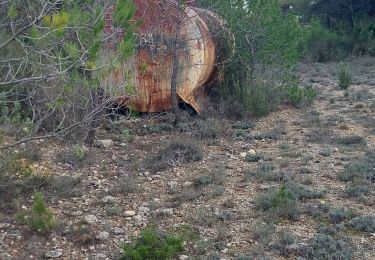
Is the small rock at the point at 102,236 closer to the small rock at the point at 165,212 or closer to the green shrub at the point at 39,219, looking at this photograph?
the green shrub at the point at 39,219

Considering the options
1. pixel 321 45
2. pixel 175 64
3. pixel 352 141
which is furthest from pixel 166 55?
pixel 321 45

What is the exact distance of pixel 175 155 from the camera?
6.79 meters

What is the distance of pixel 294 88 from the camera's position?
9.59m

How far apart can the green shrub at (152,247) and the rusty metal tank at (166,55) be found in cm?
314

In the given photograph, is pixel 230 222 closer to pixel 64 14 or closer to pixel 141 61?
pixel 64 14

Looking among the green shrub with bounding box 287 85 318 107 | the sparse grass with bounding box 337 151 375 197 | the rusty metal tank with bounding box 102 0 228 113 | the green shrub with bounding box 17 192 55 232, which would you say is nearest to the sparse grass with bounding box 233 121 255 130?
the rusty metal tank with bounding box 102 0 228 113

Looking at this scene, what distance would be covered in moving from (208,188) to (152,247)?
1628 mm

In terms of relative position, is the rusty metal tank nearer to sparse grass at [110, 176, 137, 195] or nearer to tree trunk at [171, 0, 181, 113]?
tree trunk at [171, 0, 181, 113]

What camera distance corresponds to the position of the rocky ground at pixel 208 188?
4793mm

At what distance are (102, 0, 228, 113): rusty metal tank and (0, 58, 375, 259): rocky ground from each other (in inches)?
15.2

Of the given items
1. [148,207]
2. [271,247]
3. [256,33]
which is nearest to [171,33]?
[256,33]

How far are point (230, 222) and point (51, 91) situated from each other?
89.7 inches

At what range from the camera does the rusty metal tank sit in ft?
26.1

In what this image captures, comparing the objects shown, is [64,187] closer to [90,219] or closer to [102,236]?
[90,219]
